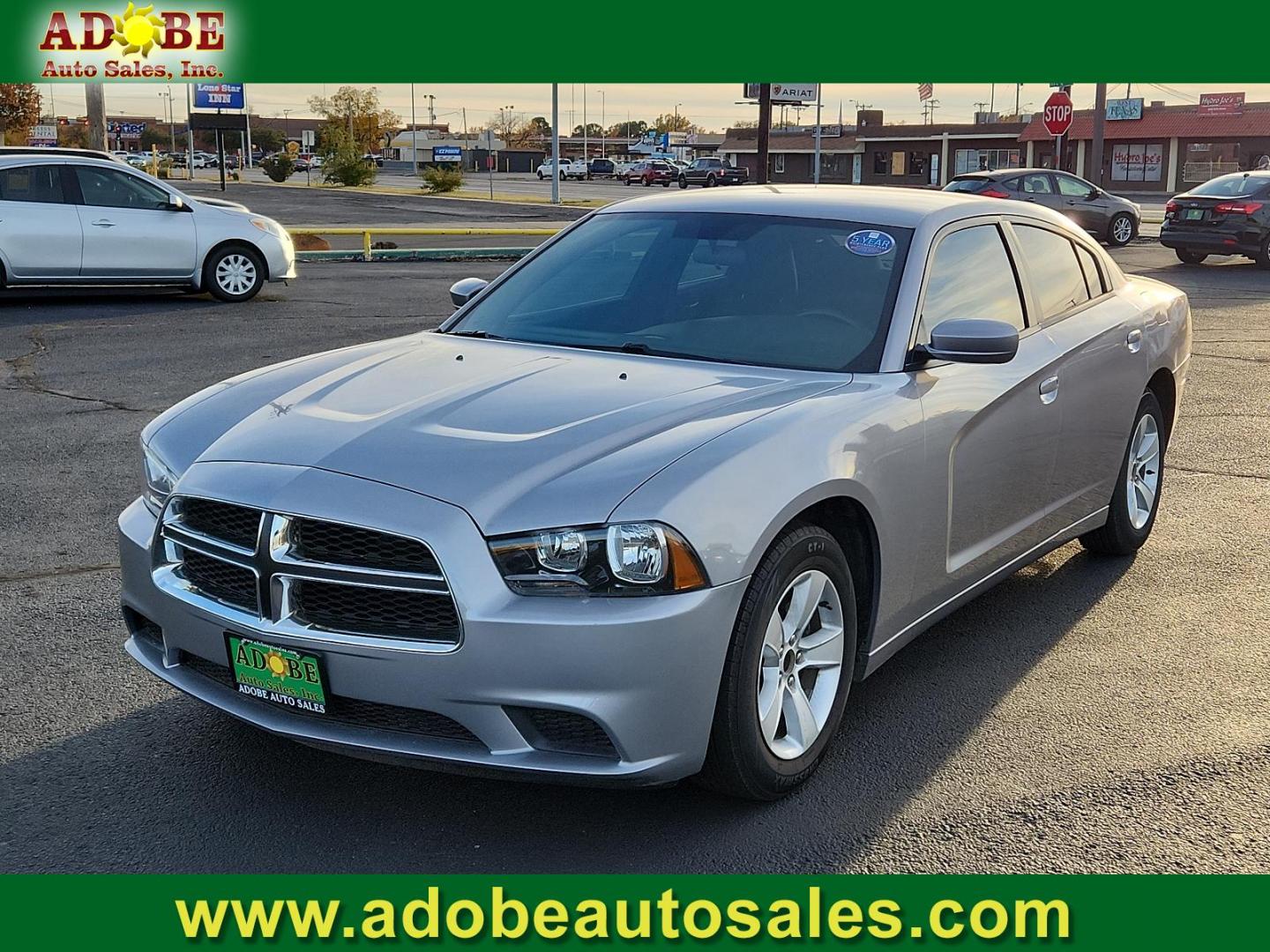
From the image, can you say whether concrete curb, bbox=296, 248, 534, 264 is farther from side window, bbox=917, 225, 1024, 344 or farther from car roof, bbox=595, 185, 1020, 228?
side window, bbox=917, 225, 1024, 344

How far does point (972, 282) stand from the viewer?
5.15 metres

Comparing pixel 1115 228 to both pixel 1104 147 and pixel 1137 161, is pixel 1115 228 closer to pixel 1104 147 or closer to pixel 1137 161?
pixel 1137 161

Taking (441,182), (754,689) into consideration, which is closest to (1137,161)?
(441,182)

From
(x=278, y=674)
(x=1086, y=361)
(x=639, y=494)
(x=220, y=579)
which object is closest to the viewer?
(x=639, y=494)

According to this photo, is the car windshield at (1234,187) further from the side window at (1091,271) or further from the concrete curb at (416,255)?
the side window at (1091,271)

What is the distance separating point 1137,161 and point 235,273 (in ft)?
203

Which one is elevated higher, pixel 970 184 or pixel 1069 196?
pixel 970 184

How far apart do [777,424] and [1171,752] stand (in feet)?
5.31

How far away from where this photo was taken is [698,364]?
462cm

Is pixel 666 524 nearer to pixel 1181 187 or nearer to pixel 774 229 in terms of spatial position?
pixel 774 229

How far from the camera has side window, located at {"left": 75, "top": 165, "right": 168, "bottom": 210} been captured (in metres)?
15.2

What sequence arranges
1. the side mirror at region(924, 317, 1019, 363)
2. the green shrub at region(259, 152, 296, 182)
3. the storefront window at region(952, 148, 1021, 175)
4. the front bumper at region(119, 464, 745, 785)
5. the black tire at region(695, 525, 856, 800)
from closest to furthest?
the front bumper at region(119, 464, 745, 785)
the black tire at region(695, 525, 856, 800)
the side mirror at region(924, 317, 1019, 363)
the green shrub at region(259, 152, 296, 182)
the storefront window at region(952, 148, 1021, 175)

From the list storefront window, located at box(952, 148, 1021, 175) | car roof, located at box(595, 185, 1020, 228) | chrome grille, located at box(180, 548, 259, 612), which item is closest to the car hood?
chrome grille, located at box(180, 548, 259, 612)

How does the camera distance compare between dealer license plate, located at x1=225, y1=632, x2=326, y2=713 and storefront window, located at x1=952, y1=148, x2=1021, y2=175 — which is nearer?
dealer license plate, located at x1=225, y1=632, x2=326, y2=713
